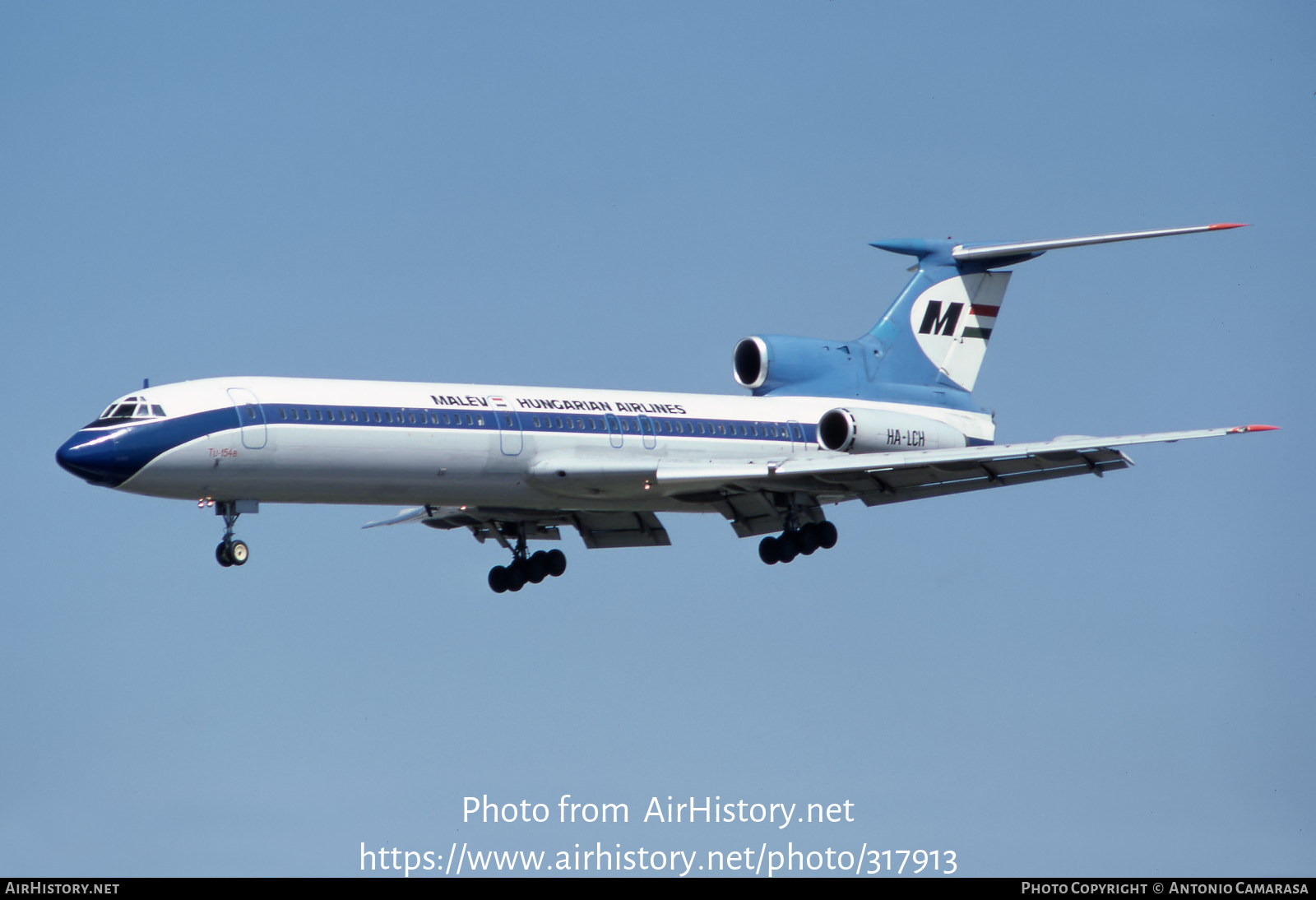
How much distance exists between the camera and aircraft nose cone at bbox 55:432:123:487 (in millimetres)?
28781

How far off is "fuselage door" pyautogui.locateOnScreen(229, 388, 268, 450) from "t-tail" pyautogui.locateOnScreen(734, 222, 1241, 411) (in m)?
10.4

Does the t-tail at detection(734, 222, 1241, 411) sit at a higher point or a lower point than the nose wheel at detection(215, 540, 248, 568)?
higher

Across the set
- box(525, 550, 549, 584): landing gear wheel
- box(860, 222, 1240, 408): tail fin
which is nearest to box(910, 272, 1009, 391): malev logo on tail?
box(860, 222, 1240, 408): tail fin

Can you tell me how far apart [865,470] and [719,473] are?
109 inches

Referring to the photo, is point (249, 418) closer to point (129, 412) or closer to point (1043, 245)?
point (129, 412)

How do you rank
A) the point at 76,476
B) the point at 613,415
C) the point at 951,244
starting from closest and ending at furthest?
the point at 76,476 → the point at 613,415 → the point at 951,244

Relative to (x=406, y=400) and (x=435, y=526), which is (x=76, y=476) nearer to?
(x=406, y=400)

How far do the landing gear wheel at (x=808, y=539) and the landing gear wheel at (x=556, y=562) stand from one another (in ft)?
16.2

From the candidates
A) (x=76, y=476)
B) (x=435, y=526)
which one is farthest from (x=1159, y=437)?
(x=76, y=476)

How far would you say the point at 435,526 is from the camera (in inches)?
1475

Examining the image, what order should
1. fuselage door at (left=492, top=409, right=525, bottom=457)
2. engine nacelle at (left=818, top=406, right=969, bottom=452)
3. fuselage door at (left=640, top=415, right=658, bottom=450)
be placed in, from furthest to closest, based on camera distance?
1. engine nacelle at (left=818, top=406, right=969, bottom=452)
2. fuselage door at (left=640, top=415, right=658, bottom=450)
3. fuselage door at (left=492, top=409, right=525, bottom=457)

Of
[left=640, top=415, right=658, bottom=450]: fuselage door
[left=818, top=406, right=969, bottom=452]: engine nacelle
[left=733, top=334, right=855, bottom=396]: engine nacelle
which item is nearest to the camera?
[left=640, top=415, right=658, bottom=450]: fuselage door

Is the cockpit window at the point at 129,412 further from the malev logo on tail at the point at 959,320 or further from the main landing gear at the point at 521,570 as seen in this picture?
the malev logo on tail at the point at 959,320

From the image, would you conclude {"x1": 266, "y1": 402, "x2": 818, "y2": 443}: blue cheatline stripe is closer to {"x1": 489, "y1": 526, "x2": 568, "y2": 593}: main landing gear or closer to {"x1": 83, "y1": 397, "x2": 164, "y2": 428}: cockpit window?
{"x1": 83, "y1": 397, "x2": 164, "y2": 428}: cockpit window
